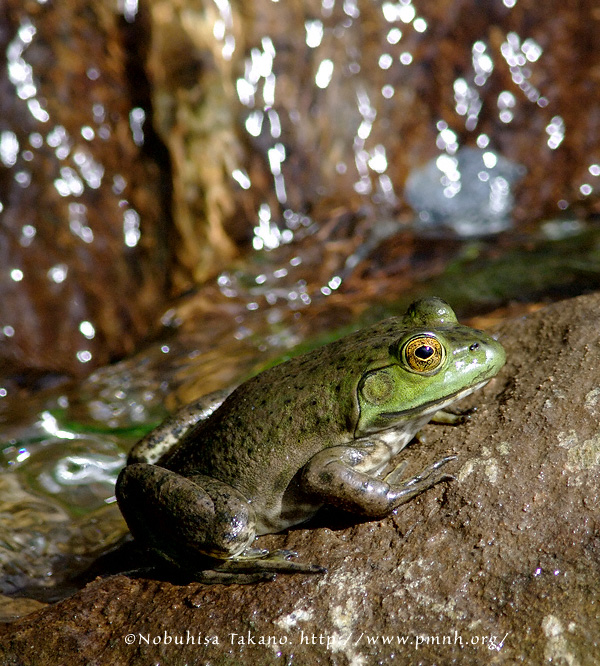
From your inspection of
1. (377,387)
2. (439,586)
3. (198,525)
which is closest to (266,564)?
(198,525)

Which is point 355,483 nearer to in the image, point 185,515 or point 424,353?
point 424,353

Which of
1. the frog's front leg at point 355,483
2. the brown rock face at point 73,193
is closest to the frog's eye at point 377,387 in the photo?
the frog's front leg at point 355,483

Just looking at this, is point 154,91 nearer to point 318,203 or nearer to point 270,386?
point 318,203

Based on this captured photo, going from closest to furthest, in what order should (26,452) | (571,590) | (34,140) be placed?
(571,590) < (26,452) < (34,140)

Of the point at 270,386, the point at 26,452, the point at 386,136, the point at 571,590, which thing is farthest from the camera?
the point at 386,136

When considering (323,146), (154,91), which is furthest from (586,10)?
(154,91)

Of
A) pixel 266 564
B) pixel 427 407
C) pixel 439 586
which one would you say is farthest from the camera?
pixel 427 407

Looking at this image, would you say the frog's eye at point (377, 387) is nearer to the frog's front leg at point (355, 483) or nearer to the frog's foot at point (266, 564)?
the frog's front leg at point (355, 483)

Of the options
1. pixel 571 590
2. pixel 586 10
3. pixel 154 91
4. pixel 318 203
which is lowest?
pixel 571 590
